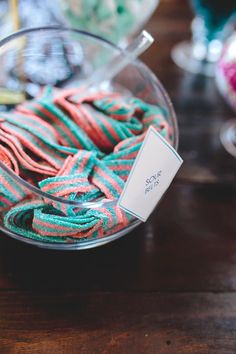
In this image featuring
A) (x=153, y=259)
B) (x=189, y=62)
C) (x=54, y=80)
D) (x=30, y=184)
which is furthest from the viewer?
(x=189, y=62)

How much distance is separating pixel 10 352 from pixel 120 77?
40 centimetres

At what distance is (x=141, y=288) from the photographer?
502 mm

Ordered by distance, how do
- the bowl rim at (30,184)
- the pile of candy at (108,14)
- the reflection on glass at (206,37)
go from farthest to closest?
the reflection on glass at (206,37) < the pile of candy at (108,14) < the bowl rim at (30,184)

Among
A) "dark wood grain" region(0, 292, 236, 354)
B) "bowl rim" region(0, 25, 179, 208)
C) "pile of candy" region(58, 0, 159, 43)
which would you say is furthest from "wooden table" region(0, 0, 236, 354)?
"pile of candy" region(58, 0, 159, 43)

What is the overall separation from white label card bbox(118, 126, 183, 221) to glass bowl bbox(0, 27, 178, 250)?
20 millimetres

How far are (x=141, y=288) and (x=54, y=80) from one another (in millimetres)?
349

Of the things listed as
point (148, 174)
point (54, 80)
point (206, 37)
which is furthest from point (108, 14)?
point (148, 174)

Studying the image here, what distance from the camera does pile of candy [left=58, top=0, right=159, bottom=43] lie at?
0.72m

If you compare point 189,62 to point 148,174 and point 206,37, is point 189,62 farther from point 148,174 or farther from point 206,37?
point 148,174

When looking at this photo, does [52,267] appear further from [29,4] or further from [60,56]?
[29,4]

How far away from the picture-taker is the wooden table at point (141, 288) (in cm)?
45

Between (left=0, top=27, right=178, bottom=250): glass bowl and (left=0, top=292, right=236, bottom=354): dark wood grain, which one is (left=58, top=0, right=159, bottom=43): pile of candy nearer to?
(left=0, top=27, right=178, bottom=250): glass bowl

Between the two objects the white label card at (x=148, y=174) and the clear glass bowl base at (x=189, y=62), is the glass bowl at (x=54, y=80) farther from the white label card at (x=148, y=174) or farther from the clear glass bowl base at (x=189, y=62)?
the clear glass bowl base at (x=189, y=62)

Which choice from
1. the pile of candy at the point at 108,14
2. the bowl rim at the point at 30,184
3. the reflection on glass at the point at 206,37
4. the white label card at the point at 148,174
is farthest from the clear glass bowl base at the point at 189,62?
the white label card at the point at 148,174
